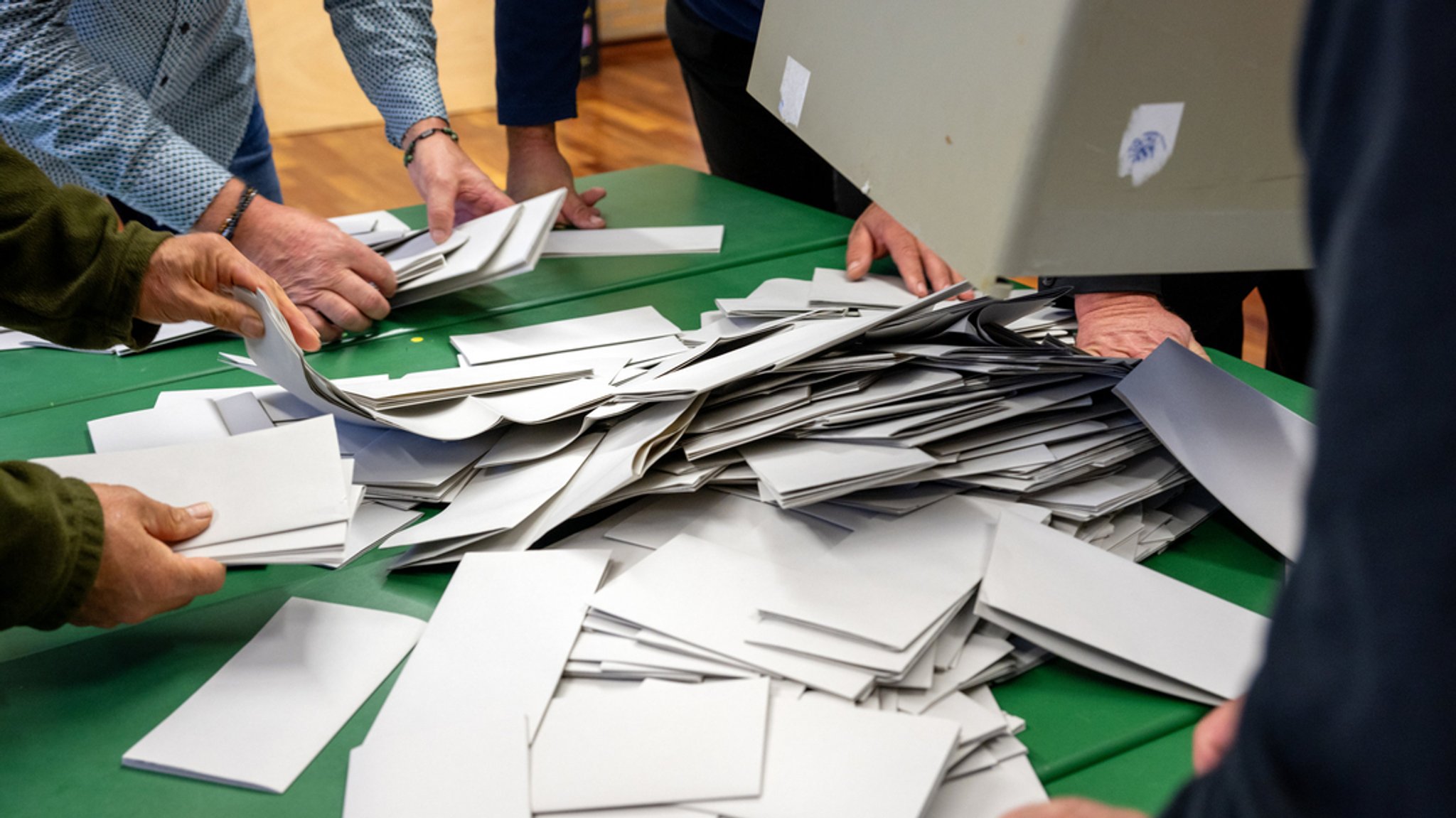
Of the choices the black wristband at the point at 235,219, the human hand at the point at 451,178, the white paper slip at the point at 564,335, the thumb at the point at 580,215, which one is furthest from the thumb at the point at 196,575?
the thumb at the point at 580,215

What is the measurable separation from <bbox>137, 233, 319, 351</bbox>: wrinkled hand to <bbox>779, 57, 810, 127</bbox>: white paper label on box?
54 centimetres

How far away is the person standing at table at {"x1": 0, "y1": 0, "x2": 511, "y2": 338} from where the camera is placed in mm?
1298

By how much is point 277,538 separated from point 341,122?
4.73 meters

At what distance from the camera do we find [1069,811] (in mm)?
434

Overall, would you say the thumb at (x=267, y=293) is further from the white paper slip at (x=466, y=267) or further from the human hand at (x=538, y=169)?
the human hand at (x=538, y=169)

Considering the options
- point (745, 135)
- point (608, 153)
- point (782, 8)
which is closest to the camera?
point (782, 8)

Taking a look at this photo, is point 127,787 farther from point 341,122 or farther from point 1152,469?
point 341,122

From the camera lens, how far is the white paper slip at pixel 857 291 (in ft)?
4.37

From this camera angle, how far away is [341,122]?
5004mm

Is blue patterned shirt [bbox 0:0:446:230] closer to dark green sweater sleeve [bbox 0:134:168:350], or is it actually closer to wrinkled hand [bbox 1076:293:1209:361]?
dark green sweater sleeve [bbox 0:134:168:350]

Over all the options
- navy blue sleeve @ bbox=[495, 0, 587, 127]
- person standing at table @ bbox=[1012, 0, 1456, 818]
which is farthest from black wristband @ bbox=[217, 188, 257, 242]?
person standing at table @ bbox=[1012, 0, 1456, 818]

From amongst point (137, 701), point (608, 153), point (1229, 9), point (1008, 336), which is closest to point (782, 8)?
point (1008, 336)

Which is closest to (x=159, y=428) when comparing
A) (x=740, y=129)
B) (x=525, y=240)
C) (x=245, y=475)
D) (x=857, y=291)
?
(x=245, y=475)

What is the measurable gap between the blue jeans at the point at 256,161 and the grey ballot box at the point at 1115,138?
156cm
